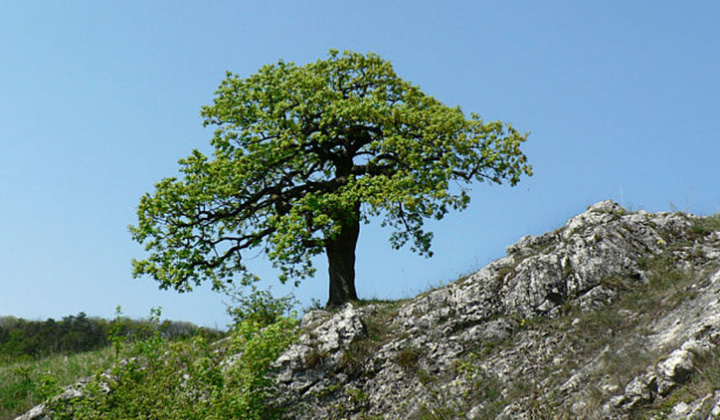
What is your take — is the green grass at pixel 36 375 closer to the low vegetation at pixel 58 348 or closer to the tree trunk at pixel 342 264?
the low vegetation at pixel 58 348

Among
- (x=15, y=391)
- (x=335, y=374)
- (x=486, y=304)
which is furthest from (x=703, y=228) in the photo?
(x=15, y=391)

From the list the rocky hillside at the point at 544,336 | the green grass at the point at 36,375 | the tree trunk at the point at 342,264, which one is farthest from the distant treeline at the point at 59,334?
the rocky hillside at the point at 544,336

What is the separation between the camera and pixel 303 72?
24.6 m

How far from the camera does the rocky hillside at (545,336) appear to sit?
41.2ft

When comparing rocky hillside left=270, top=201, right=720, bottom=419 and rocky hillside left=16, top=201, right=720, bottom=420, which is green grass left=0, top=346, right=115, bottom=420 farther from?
rocky hillside left=270, top=201, right=720, bottom=419

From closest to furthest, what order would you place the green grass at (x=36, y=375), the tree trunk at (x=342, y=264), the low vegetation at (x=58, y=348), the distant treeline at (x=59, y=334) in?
the low vegetation at (x=58, y=348) < the green grass at (x=36, y=375) < the tree trunk at (x=342, y=264) < the distant treeline at (x=59, y=334)

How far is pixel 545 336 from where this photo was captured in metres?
15.6

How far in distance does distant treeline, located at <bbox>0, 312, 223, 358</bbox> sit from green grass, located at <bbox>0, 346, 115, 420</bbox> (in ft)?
10.2

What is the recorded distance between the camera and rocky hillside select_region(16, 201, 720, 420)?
1255 centimetres

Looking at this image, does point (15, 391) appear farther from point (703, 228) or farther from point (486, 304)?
point (703, 228)

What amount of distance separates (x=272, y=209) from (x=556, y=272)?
11.7 meters

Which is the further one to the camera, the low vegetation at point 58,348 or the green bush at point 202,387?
the low vegetation at point 58,348

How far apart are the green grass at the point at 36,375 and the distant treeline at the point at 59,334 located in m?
3.11

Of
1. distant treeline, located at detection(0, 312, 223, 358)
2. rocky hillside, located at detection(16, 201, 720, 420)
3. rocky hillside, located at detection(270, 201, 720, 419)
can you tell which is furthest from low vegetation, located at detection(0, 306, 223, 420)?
rocky hillside, located at detection(270, 201, 720, 419)
